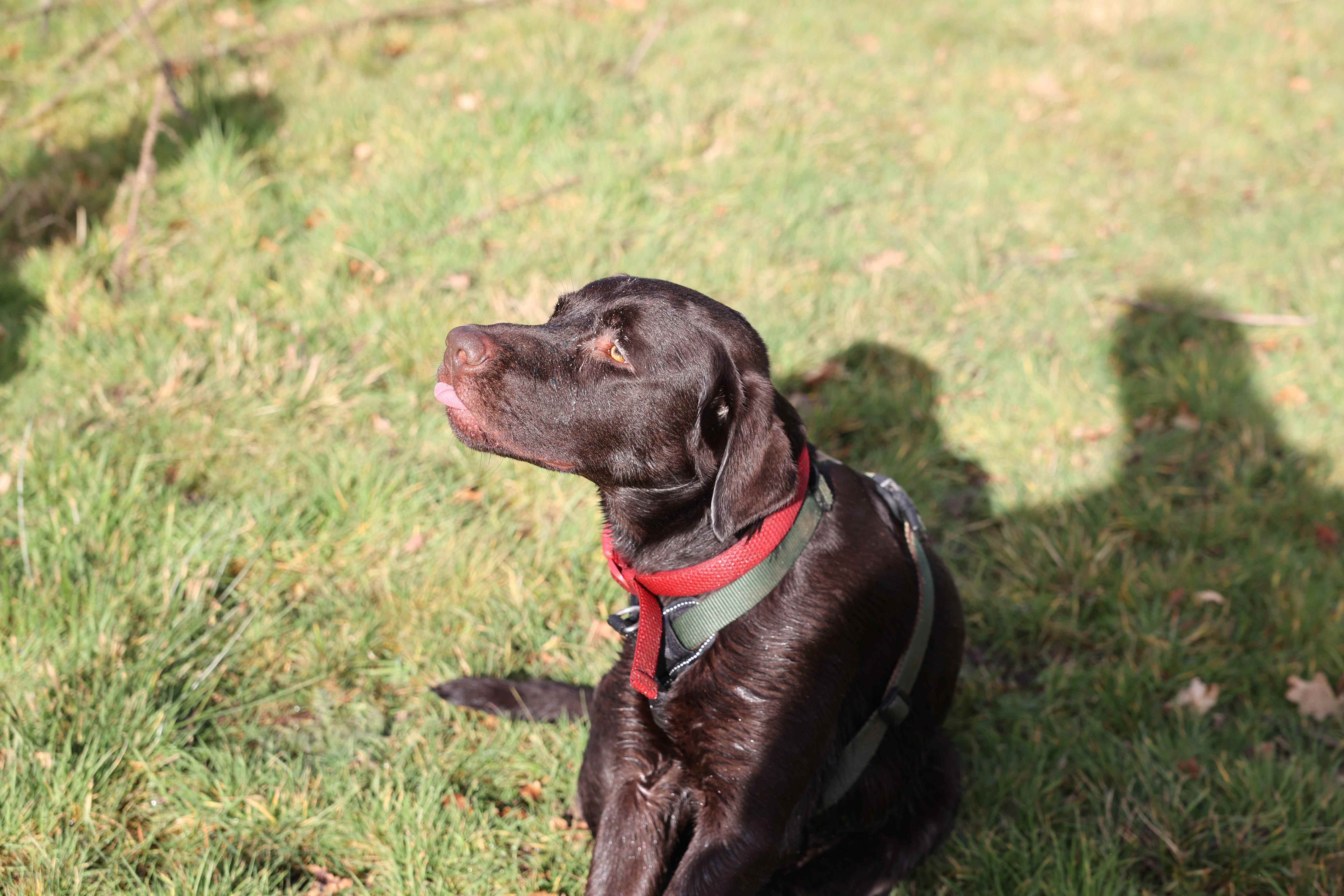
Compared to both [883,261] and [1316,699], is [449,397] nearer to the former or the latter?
[1316,699]

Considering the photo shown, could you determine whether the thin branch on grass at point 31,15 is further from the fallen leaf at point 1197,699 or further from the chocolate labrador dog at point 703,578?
the fallen leaf at point 1197,699

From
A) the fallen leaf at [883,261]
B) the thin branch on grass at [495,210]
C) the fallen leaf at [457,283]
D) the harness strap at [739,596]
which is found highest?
the harness strap at [739,596]

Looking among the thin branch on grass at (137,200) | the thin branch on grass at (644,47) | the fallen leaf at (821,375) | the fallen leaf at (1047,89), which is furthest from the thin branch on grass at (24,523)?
the fallen leaf at (1047,89)

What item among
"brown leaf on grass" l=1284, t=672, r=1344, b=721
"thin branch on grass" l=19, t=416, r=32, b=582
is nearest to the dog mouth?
"thin branch on grass" l=19, t=416, r=32, b=582

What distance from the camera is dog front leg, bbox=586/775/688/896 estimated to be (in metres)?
2.21

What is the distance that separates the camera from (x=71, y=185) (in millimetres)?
4629

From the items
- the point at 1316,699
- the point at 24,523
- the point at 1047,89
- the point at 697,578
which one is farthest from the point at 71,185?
the point at 1047,89

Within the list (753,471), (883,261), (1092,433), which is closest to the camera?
(753,471)

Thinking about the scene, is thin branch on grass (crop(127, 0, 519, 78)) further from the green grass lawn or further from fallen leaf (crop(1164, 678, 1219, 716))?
fallen leaf (crop(1164, 678, 1219, 716))

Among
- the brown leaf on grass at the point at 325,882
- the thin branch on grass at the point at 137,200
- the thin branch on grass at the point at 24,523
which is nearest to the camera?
the brown leaf on grass at the point at 325,882

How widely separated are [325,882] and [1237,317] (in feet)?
15.4

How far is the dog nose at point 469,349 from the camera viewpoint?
2.21m

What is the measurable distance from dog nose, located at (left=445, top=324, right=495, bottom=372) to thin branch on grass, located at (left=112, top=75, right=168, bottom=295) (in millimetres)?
2649

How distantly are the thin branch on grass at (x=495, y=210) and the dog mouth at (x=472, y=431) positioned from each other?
259cm
